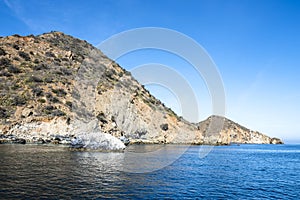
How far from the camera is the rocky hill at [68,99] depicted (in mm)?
73625

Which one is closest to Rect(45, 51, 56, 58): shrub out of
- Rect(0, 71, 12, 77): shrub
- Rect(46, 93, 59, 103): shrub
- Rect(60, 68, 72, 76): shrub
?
Rect(60, 68, 72, 76): shrub

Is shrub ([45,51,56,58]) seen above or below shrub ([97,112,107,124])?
above

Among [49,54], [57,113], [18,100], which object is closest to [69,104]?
[57,113]

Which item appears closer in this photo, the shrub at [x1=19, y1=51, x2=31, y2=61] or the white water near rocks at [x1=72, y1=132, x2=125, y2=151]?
the white water near rocks at [x1=72, y1=132, x2=125, y2=151]

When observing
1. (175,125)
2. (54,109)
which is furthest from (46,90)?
(175,125)

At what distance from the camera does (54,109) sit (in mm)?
79812

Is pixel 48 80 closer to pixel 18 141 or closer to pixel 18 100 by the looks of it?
pixel 18 100

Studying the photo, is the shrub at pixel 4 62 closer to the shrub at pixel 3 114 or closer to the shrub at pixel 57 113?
the shrub at pixel 3 114

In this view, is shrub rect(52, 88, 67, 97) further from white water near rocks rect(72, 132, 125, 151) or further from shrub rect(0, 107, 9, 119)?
white water near rocks rect(72, 132, 125, 151)

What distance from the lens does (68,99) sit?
8819 cm

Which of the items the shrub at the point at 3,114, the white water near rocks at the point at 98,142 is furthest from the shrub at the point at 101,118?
the white water near rocks at the point at 98,142

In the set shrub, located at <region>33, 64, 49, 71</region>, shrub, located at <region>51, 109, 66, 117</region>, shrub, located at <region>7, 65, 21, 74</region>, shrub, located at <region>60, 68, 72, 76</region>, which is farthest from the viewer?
shrub, located at <region>60, 68, 72, 76</region>

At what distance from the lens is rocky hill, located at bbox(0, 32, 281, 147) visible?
2899 inches

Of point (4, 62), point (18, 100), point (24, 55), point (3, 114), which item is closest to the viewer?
point (3, 114)
